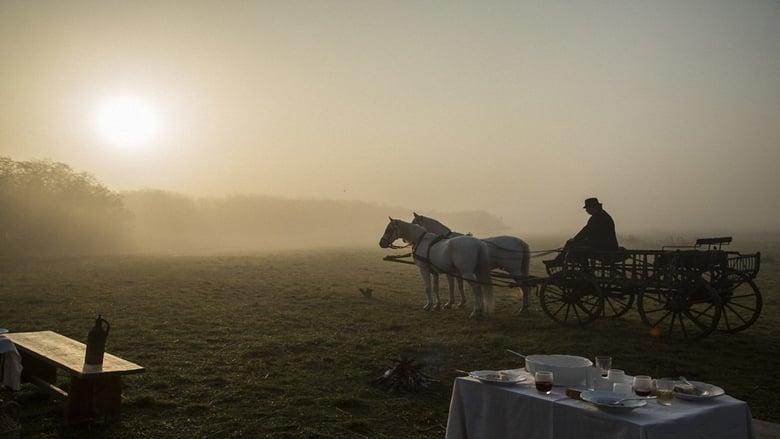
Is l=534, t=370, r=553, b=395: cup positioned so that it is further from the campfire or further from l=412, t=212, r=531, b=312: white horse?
l=412, t=212, r=531, b=312: white horse

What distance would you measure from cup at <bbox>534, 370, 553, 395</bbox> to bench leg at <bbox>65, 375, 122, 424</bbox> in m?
4.42

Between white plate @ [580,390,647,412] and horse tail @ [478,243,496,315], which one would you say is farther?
horse tail @ [478,243,496,315]

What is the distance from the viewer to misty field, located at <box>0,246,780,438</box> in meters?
6.27

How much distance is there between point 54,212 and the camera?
1877 inches

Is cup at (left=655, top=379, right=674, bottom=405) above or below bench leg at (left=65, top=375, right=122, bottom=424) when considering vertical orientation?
above

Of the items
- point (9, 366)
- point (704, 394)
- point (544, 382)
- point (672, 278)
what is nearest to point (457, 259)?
point (672, 278)

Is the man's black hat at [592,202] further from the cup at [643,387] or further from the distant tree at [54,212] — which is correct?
the distant tree at [54,212]

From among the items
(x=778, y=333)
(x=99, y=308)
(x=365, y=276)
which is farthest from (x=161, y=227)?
(x=778, y=333)

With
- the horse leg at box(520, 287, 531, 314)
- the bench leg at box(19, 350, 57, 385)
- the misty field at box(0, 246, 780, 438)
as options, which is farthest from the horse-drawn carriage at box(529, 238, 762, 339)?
the bench leg at box(19, 350, 57, 385)

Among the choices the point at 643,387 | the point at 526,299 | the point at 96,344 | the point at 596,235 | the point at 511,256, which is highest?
the point at 596,235

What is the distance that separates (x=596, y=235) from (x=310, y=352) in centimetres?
619

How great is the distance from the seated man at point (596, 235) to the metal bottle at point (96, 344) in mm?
8582

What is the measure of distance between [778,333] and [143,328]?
1362 cm

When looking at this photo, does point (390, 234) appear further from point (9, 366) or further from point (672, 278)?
point (9, 366)
